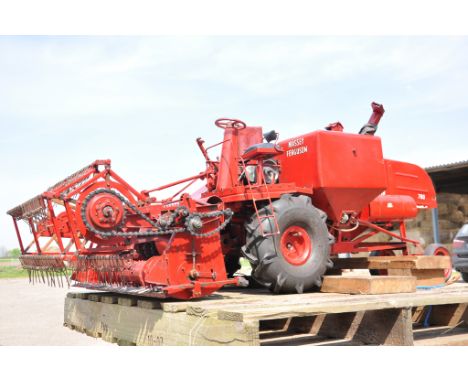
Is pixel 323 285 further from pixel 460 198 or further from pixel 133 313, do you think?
pixel 460 198

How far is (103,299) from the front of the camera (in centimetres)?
551

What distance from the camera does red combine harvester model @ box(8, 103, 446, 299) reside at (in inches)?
184

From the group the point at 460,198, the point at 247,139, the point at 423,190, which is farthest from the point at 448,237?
the point at 247,139

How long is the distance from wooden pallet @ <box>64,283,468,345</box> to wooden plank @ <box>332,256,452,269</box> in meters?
0.55

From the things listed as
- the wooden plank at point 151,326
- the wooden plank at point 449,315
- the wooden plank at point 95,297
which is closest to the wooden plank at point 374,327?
the wooden plank at point 449,315

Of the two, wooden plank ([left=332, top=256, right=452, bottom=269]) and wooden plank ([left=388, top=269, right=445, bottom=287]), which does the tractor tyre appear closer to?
wooden plank ([left=332, top=256, right=452, bottom=269])

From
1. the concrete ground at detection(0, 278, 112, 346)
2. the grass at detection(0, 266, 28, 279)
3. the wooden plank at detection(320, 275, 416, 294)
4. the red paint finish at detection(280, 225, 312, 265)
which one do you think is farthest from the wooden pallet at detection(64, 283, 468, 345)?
the grass at detection(0, 266, 28, 279)

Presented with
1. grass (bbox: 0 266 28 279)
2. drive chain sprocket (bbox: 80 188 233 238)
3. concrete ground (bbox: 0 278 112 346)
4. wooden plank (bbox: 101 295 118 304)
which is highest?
drive chain sprocket (bbox: 80 188 233 238)

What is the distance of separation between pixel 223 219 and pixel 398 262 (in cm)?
245

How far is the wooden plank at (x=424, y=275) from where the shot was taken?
→ 20.6 feet

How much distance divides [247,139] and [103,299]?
2.47m

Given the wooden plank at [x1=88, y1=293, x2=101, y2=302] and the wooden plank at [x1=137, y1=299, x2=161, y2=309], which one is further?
the wooden plank at [x1=88, y1=293, x2=101, y2=302]

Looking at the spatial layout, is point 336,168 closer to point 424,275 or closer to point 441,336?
point 424,275

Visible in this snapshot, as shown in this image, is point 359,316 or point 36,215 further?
point 36,215
